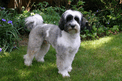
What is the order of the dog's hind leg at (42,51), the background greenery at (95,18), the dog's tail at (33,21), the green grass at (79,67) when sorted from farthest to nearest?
the background greenery at (95,18) < the dog's hind leg at (42,51) < the dog's tail at (33,21) < the green grass at (79,67)

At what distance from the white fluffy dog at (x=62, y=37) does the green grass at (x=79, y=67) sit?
236 mm

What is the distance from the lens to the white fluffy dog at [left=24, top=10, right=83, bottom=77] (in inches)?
94.0

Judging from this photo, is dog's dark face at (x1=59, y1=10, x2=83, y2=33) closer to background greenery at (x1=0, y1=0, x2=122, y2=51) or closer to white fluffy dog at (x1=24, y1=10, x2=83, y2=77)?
white fluffy dog at (x1=24, y1=10, x2=83, y2=77)

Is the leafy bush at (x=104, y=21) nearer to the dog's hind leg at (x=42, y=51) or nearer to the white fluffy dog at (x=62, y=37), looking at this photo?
the dog's hind leg at (x=42, y=51)

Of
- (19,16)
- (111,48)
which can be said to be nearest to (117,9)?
(111,48)

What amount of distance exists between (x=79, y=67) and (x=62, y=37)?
3.87 feet

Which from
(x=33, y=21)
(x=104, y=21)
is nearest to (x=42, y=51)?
(x=33, y=21)

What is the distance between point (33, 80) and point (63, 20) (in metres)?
1.40

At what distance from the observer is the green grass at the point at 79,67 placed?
2881 millimetres

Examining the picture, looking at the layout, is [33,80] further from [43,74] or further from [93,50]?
[93,50]

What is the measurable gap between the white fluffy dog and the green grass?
24 centimetres

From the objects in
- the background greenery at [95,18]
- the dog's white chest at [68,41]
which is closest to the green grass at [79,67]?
the dog's white chest at [68,41]

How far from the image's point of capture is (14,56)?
12.5ft

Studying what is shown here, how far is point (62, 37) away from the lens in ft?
8.71
